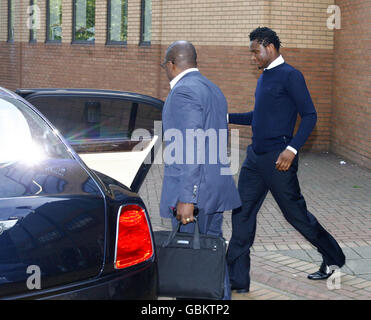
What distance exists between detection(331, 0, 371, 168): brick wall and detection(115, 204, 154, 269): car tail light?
817cm

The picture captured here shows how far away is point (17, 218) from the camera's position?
2.69m

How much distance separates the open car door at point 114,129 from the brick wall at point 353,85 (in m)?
6.51

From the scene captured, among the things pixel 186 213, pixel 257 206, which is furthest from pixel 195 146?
pixel 257 206

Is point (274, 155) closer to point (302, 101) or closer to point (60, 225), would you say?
point (302, 101)

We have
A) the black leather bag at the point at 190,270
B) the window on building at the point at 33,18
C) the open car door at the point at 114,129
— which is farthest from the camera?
the window on building at the point at 33,18

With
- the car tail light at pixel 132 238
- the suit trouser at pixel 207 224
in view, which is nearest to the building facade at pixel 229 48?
the suit trouser at pixel 207 224

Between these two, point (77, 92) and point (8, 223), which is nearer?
point (8, 223)

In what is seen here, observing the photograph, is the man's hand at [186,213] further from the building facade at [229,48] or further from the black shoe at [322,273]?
the building facade at [229,48]

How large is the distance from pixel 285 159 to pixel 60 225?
2220mm

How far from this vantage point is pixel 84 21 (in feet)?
59.1

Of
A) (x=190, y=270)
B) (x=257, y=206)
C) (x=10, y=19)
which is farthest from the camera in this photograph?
(x=10, y=19)

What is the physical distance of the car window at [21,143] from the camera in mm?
3021

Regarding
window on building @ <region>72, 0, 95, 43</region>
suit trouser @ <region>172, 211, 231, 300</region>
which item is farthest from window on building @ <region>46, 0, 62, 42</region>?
suit trouser @ <region>172, 211, 231, 300</region>
